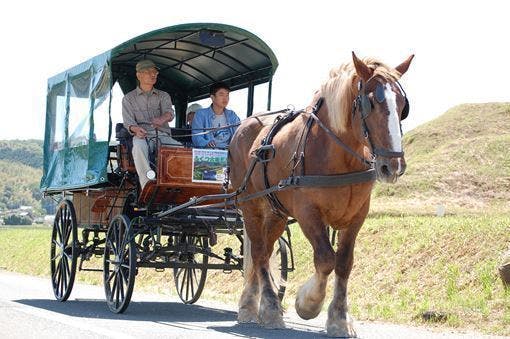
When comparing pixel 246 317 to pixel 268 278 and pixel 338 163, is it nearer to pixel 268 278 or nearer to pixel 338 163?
pixel 268 278

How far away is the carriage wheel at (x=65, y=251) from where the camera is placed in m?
13.6

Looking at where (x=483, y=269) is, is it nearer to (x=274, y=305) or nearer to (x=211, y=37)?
(x=274, y=305)

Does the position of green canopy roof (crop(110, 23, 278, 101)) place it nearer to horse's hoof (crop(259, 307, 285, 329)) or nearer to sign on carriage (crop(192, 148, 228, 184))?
sign on carriage (crop(192, 148, 228, 184))

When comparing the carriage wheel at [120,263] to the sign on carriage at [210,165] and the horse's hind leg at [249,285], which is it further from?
the horse's hind leg at [249,285]

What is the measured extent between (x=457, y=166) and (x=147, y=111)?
27.6 metres

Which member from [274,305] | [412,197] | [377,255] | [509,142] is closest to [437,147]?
[509,142]

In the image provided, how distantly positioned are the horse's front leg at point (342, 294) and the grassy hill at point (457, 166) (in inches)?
776

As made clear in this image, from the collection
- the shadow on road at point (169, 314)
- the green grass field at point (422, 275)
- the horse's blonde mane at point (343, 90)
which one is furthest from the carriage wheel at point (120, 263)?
the horse's blonde mane at point (343, 90)

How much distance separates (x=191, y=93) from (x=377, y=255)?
151 inches

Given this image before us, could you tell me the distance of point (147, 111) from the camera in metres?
13.1

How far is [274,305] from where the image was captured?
398 inches

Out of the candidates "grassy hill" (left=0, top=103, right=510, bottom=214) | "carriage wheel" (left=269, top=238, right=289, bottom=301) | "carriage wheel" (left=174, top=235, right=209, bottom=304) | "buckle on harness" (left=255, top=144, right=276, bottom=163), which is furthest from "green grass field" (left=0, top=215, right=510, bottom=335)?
"grassy hill" (left=0, top=103, right=510, bottom=214)

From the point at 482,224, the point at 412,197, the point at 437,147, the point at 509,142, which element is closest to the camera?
the point at 482,224

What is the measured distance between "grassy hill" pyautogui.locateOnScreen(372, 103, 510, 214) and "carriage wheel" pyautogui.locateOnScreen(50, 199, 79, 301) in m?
16.2
